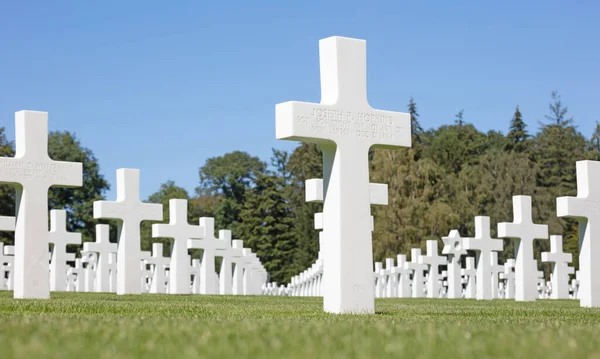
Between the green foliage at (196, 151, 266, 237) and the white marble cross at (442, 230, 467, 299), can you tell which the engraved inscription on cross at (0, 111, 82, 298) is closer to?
the white marble cross at (442, 230, 467, 299)

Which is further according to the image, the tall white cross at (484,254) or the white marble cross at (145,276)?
the white marble cross at (145,276)

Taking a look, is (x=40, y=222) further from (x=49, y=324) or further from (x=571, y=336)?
(x=571, y=336)

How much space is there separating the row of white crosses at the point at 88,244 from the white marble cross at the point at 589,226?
11.1m

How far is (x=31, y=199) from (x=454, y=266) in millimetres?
19874

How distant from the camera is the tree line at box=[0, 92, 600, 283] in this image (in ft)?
208

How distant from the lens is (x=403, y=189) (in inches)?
2542

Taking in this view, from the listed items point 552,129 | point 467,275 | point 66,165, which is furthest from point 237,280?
point 552,129

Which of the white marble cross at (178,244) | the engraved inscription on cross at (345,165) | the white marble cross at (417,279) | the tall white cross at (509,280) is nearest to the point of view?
the engraved inscription on cross at (345,165)

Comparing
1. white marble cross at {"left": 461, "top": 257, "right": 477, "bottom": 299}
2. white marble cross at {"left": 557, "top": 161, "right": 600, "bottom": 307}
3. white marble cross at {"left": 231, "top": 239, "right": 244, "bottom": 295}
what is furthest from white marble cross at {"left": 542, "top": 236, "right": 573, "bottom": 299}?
white marble cross at {"left": 557, "top": 161, "right": 600, "bottom": 307}

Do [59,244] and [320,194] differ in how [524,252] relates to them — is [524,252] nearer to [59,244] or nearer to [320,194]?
[320,194]

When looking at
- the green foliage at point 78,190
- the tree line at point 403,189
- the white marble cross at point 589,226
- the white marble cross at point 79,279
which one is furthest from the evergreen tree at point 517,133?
the white marble cross at point 589,226

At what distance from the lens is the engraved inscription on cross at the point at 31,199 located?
19.9 metres

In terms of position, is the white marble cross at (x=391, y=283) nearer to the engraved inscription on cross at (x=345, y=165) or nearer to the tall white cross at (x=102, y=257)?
the tall white cross at (x=102, y=257)

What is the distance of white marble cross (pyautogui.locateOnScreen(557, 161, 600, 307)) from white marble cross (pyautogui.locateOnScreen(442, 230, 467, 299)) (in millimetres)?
13667
